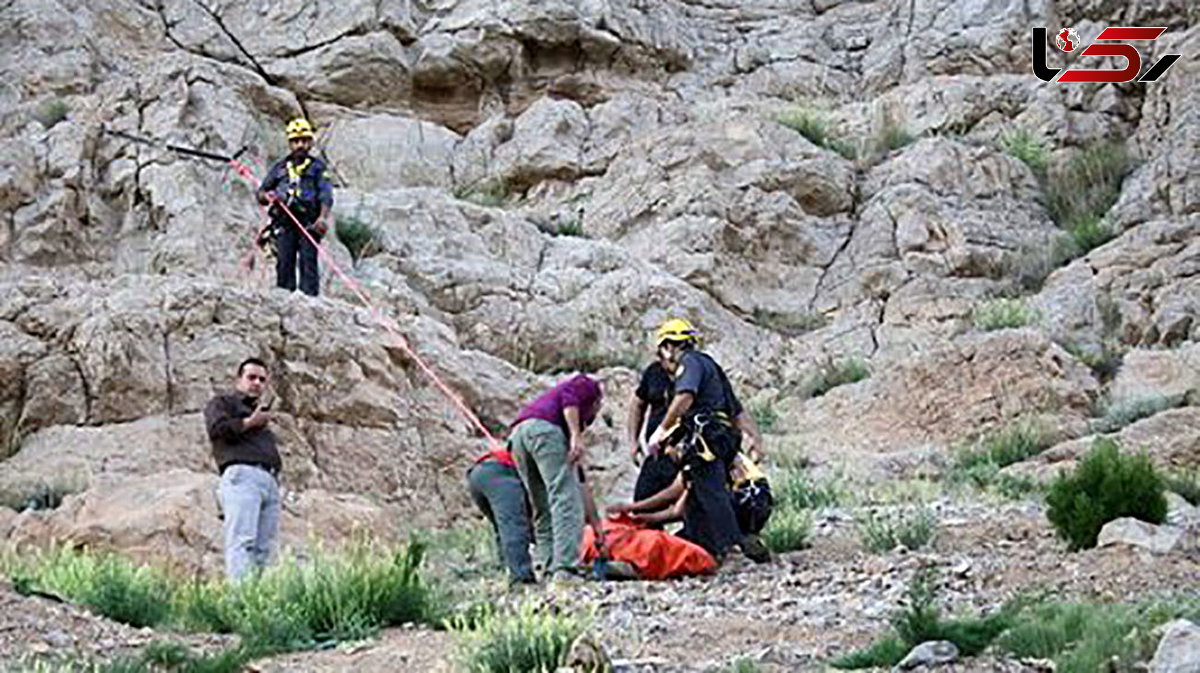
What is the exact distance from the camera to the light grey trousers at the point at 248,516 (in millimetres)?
11062

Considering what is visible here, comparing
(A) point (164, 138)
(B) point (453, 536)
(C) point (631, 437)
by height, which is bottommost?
(B) point (453, 536)

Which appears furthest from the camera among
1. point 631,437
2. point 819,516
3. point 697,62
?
point 697,62

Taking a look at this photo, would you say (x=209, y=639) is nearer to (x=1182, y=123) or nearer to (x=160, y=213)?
(x=160, y=213)

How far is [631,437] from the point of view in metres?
12.6

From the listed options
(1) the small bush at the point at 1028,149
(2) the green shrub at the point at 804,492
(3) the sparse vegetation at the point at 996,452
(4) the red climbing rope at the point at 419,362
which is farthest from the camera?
(1) the small bush at the point at 1028,149

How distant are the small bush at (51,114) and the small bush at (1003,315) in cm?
1087

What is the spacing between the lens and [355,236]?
20.1 m

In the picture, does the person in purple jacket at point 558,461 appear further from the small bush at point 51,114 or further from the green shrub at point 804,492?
the small bush at point 51,114

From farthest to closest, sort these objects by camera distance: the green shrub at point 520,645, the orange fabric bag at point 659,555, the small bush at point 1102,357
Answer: the small bush at point 1102,357, the orange fabric bag at point 659,555, the green shrub at point 520,645

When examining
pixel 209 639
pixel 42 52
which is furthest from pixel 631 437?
pixel 42 52

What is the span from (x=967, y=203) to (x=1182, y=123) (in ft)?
9.32

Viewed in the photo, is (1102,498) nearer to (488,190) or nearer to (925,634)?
(925,634)

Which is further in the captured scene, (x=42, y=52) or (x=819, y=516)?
(x=42, y=52)

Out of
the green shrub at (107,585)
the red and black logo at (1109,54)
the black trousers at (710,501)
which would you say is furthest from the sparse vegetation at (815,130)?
the green shrub at (107,585)
